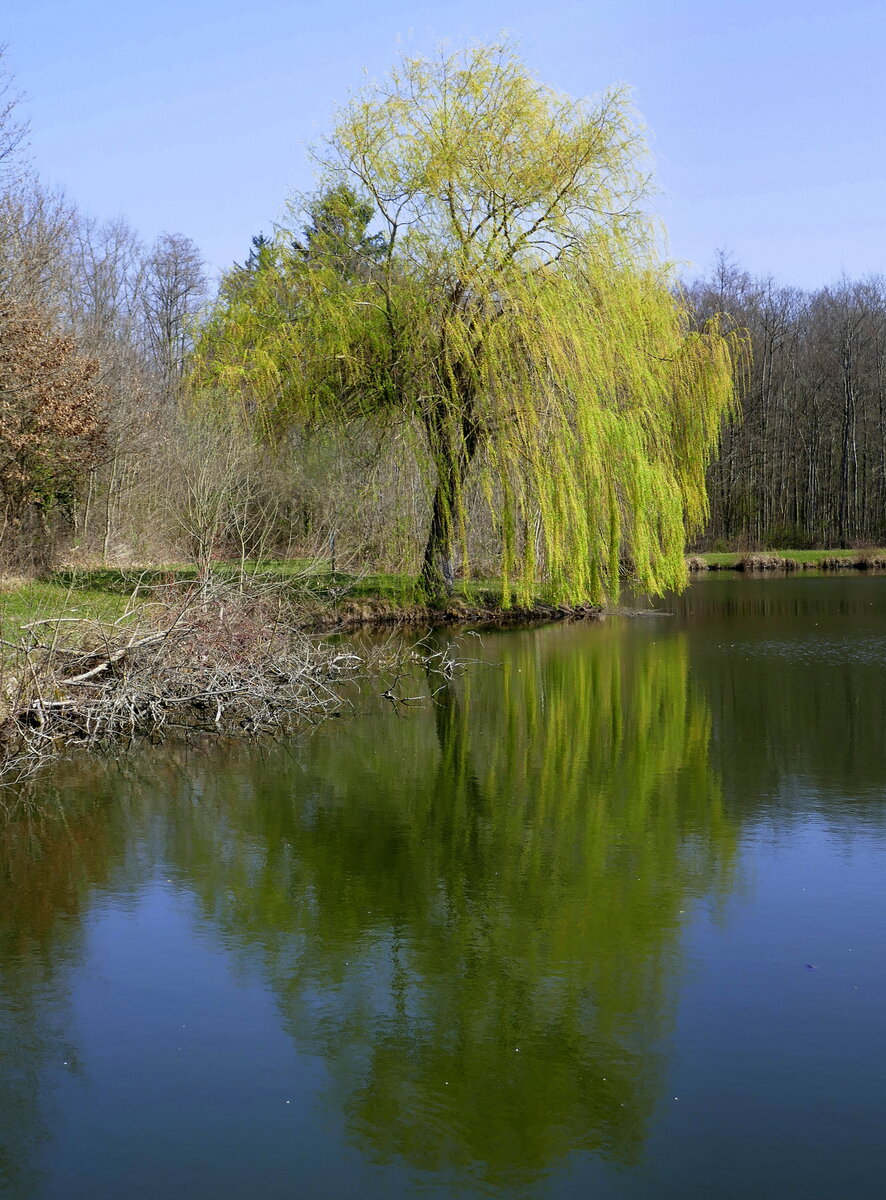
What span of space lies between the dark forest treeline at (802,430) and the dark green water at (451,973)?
31897 mm

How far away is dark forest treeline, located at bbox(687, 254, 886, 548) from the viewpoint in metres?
40.8

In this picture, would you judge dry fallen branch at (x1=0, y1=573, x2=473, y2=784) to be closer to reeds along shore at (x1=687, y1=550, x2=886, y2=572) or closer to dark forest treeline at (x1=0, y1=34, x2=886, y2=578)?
dark forest treeline at (x1=0, y1=34, x2=886, y2=578)

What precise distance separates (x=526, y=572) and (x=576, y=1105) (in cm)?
1342

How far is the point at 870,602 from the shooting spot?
2297 centimetres

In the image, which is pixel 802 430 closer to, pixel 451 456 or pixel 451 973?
pixel 451 456

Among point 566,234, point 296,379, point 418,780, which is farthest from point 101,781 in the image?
point 566,234

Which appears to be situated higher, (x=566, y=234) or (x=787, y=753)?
(x=566, y=234)

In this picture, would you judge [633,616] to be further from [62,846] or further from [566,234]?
[62,846]

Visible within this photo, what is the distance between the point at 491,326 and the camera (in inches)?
671

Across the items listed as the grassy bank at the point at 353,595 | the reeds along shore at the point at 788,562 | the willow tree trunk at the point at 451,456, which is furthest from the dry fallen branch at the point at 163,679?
the reeds along shore at the point at 788,562

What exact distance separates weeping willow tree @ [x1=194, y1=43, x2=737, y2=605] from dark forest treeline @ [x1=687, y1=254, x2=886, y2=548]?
23.0m

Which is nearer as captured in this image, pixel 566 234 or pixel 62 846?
pixel 62 846

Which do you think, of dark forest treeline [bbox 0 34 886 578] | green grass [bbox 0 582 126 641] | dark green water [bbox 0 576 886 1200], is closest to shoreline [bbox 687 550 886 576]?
dark forest treeline [bbox 0 34 886 578]

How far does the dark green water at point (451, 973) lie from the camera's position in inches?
152
